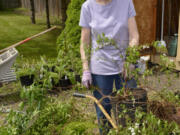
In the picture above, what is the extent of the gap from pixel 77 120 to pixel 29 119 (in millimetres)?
310

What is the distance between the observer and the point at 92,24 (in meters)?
1.91

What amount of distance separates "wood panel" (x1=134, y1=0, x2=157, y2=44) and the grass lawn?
10.1 ft

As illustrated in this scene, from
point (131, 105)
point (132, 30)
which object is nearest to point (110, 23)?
point (132, 30)

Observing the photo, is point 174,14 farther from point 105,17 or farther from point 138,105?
point 138,105

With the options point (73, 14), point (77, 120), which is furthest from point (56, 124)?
point (73, 14)

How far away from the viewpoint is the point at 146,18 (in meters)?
5.49

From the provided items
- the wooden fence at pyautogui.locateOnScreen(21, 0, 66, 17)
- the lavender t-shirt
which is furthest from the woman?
the wooden fence at pyautogui.locateOnScreen(21, 0, 66, 17)

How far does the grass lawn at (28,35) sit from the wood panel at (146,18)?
308 centimetres

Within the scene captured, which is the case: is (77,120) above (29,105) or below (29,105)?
below

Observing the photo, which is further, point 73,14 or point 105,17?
point 73,14

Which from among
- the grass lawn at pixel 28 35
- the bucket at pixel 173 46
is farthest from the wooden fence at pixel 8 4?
the bucket at pixel 173 46

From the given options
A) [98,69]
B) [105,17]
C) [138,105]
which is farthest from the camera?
[98,69]

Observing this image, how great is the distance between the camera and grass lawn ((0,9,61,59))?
8.47m

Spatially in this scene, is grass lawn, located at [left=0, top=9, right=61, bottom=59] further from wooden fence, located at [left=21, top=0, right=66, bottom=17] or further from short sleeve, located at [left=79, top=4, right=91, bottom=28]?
short sleeve, located at [left=79, top=4, right=91, bottom=28]
